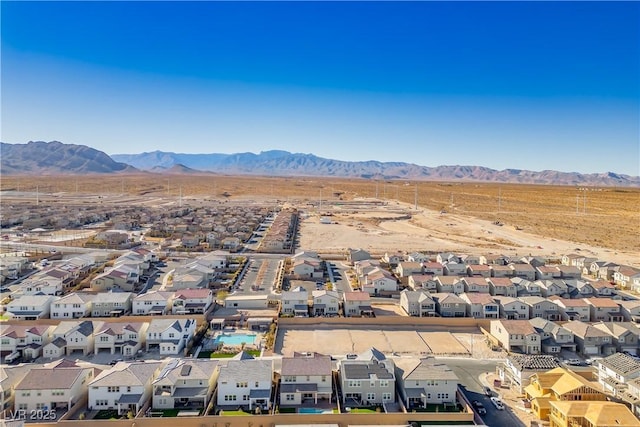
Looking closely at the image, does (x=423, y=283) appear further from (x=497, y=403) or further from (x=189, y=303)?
(x=189, y=303)

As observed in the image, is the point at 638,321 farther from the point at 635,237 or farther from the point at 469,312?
the point at 635,237

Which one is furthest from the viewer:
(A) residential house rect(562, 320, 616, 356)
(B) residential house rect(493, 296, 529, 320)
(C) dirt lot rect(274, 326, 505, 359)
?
(B) residential house rect(493, 296, 529, 320)

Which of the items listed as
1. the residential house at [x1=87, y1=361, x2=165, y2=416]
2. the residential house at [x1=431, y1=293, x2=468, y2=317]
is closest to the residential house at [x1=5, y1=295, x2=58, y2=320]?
the residential house at [x1=87, y1=361, x2=165, y2=416]

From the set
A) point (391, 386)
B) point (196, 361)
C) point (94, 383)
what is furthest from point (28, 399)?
point (391, 386)

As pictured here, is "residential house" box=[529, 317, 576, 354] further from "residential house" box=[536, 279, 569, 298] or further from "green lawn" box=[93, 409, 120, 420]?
"green lawn" box=[93, 409, 120, 420]

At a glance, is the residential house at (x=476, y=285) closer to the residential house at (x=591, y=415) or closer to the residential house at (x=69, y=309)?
the residential house at (x=591, y=415)

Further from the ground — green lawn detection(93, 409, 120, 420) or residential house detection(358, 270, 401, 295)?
residential house detection(358, 270, 401, 295)

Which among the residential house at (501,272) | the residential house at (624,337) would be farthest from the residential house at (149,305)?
the residential house at (501,272)
